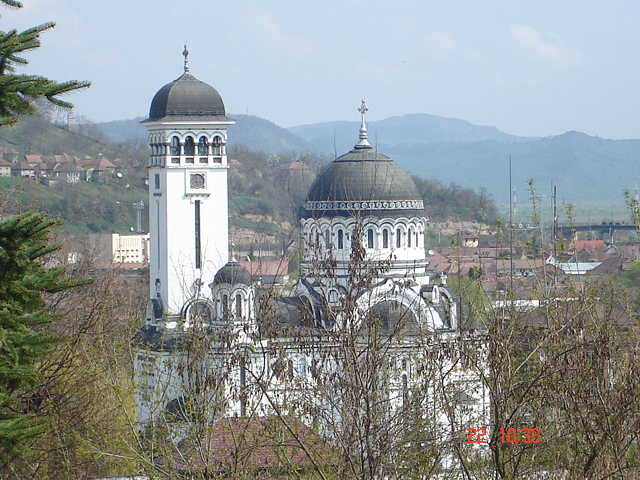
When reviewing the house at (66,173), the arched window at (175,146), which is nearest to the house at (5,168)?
the house at (66,173)

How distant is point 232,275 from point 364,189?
4.92 meters

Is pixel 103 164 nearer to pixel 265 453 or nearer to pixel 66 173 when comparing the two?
pixel 66 173

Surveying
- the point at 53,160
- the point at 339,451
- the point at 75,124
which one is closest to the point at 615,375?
the point at 339,451

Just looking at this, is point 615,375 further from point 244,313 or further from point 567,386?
point 244,313

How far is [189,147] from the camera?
30406mm

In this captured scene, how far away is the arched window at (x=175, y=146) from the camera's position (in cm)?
3008

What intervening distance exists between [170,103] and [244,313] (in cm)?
555

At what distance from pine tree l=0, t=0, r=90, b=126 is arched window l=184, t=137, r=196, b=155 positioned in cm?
2031

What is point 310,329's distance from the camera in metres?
13.9

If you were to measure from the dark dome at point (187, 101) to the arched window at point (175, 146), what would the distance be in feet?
2.17
